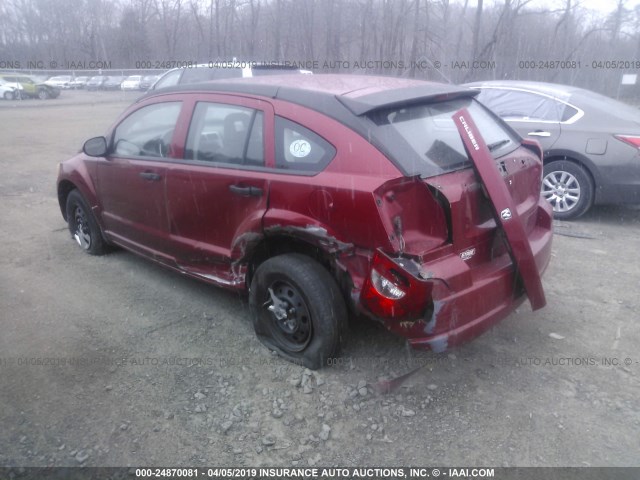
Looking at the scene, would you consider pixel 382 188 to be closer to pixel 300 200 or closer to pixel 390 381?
pixel 300 200

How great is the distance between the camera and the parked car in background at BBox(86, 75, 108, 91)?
113 feet

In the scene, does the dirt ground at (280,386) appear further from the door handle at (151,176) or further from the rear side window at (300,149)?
A: the rear side window at (300,149)

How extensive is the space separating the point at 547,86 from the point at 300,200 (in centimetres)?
517

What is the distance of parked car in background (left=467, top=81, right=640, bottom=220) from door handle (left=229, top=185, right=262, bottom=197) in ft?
14.3

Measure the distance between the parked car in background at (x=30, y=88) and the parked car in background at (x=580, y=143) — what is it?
1062 inches

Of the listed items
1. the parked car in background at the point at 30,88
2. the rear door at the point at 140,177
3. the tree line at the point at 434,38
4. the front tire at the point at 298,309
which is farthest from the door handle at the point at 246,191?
the parked car in background at the point at 30,88

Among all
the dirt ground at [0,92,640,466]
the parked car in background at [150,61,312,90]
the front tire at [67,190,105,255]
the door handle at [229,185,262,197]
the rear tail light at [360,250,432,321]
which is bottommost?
the dirt ground at [0,92,640,466]

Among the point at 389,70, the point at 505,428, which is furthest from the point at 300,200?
the point at 389,70

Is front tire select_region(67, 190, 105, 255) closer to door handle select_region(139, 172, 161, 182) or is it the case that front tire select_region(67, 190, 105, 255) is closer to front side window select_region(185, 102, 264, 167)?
door handle select_region(139, 172, 161, 182)

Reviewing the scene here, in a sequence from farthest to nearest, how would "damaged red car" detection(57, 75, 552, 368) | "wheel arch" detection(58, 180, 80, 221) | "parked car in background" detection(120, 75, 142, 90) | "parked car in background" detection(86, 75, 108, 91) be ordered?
"parked car in background" detection(86, 75, 108, 91) < "parked car in background" detection(120, 75, 142, 90) < "wheel arch" detection(58, 180, 80, 221) < "damaged red car" detection(57, 75, 552, 368)

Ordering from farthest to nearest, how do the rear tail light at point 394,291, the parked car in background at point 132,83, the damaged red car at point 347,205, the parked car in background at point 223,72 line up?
the parked car in background at point 132,83, the parked car in background at point 223,72, the damaged red car at point 347,205, the rear tail light at point 394,291

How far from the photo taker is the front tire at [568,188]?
6.31m

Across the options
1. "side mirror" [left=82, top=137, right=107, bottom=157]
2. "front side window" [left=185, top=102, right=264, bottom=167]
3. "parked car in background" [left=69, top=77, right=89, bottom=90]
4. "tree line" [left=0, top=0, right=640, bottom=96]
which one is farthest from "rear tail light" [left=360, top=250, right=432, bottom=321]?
"parked car in background" [left=69, top=77, right=89, bottom=90]

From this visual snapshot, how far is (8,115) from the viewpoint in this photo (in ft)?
63.9
